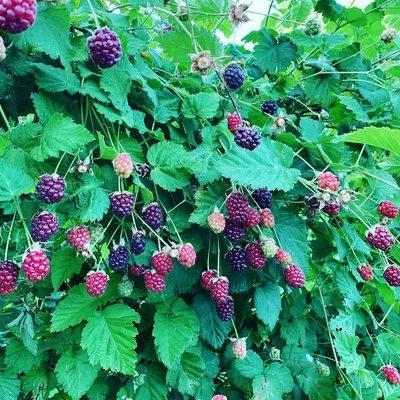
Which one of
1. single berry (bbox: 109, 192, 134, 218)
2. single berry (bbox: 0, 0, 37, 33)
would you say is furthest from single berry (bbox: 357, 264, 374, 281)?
single berry (bbox: 0, 0, 37, 33)

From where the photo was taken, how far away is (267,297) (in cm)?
139

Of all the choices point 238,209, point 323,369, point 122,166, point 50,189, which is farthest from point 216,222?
point 323,369

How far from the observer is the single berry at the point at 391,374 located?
1533 mm

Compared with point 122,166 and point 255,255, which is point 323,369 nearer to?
point 255,255

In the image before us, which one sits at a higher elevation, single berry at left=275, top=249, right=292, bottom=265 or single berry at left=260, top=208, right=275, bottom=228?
single berry at left=260, top=208, right=275, bottom=228

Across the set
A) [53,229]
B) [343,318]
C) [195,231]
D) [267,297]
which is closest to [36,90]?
[53,229]

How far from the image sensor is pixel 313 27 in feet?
5.81

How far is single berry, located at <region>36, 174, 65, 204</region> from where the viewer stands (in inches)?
38.5

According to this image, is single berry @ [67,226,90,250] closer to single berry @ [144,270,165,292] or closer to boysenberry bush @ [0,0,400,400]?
boysenberry bush @ [0,0,400,400]

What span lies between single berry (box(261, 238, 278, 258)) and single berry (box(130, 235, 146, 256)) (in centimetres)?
34

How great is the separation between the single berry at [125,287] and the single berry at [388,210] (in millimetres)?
780

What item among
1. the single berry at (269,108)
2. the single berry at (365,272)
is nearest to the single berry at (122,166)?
the single berry at (269,108)

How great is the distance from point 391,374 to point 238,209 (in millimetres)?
870

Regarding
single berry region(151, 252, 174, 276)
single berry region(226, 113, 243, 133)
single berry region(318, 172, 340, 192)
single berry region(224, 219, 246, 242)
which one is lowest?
single berry region(151, 252, 174, 276)
